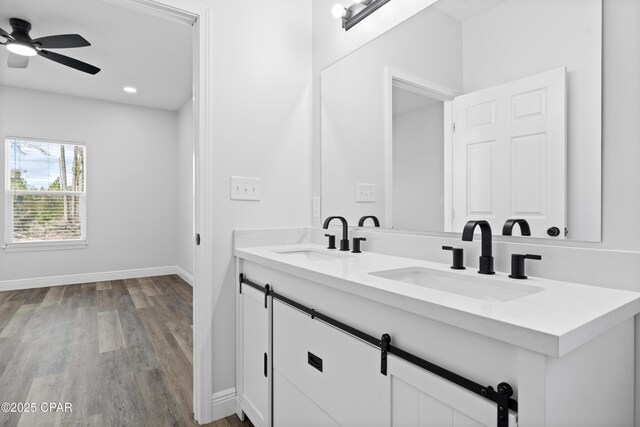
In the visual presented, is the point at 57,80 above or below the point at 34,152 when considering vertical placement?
above

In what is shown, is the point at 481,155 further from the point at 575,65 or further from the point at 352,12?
the point at 352,12

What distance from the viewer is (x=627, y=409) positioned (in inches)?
34.3

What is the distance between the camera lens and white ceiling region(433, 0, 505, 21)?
122cm

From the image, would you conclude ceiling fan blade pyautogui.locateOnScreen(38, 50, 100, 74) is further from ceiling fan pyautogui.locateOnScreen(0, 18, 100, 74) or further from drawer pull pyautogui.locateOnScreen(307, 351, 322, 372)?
drawer pull pyautogui.locateOnScreen(307, 351, 322, 372)

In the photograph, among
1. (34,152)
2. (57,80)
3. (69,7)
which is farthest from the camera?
(34,152)

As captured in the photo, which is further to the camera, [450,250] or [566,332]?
[450,250]

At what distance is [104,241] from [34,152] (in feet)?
4.71

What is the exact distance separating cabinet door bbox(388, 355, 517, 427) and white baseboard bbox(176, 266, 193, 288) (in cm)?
432

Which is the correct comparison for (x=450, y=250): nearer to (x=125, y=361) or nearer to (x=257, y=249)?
(x=257, y=249)

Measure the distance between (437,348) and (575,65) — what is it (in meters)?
0.87

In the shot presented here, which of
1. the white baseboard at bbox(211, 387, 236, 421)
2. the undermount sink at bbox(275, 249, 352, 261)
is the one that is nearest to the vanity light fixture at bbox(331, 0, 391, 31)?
the undermount sink at bbox(275, 249, 352, 261)

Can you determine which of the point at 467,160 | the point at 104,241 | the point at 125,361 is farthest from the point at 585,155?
the point at 104,241

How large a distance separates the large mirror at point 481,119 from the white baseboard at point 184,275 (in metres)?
3.66

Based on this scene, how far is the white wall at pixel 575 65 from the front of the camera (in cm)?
96
